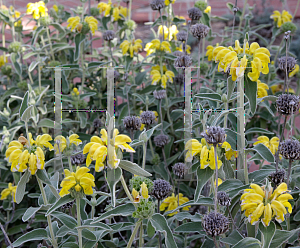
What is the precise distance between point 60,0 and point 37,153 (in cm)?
392

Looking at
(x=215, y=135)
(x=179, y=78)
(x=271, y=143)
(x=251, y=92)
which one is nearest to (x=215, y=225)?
(x=215, y=135)

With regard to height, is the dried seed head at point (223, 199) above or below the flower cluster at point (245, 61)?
below

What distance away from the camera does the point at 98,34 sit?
8.90 ft

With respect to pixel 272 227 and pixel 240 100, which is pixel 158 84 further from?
pixel 272 227

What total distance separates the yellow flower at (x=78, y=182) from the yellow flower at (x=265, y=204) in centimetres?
30

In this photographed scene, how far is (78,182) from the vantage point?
2.35ft

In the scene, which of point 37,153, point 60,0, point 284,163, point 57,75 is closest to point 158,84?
point 57,75

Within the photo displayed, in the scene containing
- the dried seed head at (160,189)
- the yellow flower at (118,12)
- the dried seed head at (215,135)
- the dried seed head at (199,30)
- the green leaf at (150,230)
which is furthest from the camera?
the yellow flower at (118,12)

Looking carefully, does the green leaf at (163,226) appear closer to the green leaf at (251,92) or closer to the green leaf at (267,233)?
the green leaf at (267,233)

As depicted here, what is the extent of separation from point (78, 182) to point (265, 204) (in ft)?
1.21

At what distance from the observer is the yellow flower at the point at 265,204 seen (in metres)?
0.64

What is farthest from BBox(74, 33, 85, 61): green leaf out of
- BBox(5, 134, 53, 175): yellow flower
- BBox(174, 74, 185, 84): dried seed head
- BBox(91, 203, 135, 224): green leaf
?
BBox(91, 203, 135, 224): green leaf

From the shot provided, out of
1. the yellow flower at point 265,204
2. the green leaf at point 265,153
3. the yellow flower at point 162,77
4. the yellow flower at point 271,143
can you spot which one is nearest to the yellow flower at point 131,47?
the yellow flower at point 162,77

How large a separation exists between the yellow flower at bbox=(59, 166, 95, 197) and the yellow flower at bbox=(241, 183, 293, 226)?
30 centimetres
